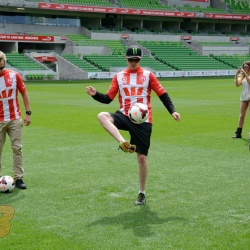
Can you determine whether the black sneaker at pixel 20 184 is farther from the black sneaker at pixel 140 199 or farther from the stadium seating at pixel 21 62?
the stadium seating at pixel 21 62

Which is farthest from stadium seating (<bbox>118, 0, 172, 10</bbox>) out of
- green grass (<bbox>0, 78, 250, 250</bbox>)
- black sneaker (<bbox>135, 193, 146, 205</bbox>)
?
black sneaker (<bbox>135, 193, 146, 205</bbox>)

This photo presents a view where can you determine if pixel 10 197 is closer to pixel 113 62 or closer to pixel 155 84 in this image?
pixel 155 84

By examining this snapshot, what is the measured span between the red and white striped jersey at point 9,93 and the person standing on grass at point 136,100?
157cm

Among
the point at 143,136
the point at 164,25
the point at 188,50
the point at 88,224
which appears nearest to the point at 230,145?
the point at 143,136

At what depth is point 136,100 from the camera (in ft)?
22.7

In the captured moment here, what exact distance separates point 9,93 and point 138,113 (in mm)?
2336

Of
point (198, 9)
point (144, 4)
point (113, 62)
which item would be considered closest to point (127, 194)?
point (113, 62)

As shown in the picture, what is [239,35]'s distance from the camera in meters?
76.8

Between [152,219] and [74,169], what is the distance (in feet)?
10.9

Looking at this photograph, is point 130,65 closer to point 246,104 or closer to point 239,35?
point 246,104

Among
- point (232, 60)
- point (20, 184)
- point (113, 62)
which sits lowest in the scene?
point (232, 60)

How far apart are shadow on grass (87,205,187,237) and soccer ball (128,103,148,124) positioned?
1.24 m

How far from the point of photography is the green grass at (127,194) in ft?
18.1

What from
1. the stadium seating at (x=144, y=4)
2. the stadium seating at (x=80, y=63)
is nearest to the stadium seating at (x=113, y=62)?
the stadium seating at (x=80, y=63)
